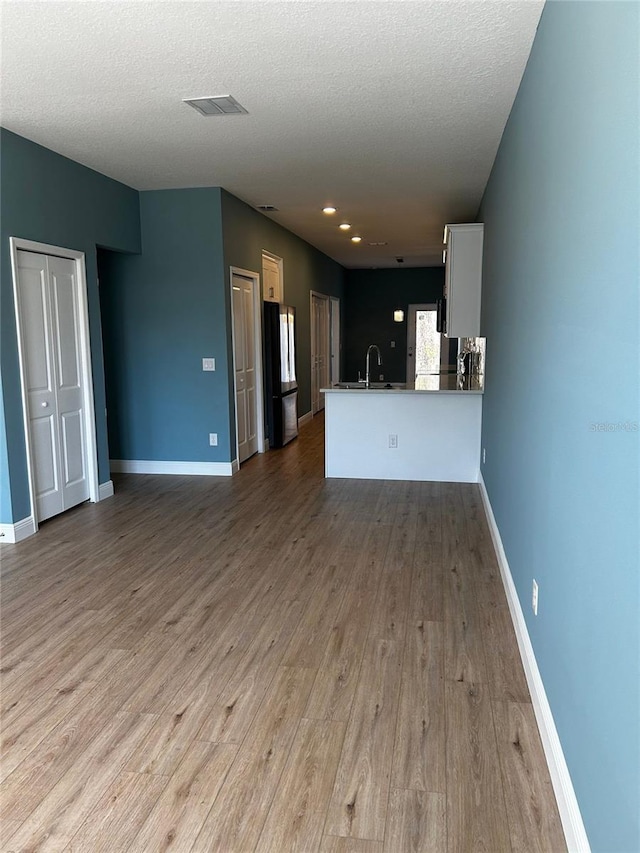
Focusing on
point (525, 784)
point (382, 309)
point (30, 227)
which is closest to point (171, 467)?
point (30, 227)

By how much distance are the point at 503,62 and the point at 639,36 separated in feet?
6.57

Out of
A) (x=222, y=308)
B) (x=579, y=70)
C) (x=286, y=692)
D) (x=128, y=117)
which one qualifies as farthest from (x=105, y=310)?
(x=579, y=70)

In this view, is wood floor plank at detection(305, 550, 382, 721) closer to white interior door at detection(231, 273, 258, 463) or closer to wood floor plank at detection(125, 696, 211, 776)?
wood floor plank at detection(125, 696, 211, 776)

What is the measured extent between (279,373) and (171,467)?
182cm

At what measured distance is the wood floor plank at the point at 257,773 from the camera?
166cm

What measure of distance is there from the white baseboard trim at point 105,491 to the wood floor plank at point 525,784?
3.84 metres

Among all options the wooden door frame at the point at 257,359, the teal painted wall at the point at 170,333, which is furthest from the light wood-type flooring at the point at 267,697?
the wooden door frame at the point at 257,359

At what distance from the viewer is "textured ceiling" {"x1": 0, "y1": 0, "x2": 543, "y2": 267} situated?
247 centimetres

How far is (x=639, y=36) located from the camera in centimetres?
119

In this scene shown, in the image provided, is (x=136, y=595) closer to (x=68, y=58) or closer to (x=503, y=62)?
(x=68, y=58)

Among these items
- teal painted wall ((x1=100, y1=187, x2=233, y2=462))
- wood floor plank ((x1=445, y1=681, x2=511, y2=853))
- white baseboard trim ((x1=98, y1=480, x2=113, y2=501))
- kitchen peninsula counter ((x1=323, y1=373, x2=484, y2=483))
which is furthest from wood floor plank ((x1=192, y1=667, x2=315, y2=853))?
teal painted wall ((x1=100, y1=187, x2=233, y2=462))

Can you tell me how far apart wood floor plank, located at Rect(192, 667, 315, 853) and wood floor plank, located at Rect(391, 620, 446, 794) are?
0.38 m

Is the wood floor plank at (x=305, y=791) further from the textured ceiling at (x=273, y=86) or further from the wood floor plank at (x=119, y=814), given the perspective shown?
the textured ceiling at (x=273, y=86)

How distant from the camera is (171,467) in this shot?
595 centimetres
